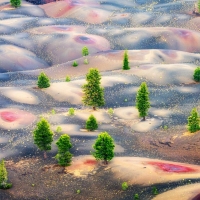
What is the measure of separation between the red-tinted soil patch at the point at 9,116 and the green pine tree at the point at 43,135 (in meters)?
13.1

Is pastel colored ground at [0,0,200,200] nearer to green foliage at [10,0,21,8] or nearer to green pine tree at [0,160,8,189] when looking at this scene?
green pine tree at [0,160,8,189]

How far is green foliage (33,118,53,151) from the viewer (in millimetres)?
48625

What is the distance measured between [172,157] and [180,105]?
20.6 meters

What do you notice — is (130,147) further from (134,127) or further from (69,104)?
(69,104)

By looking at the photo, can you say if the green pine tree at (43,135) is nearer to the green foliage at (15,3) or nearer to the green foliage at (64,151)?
Answer: the green foliage at (64,151)

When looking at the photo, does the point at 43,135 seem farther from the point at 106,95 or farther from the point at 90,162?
the point at 106,95

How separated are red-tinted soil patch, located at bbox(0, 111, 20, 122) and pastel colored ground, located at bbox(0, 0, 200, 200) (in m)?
0.14

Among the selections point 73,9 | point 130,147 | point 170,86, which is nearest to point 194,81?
point 170,86

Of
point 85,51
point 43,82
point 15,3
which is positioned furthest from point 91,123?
point 15,3

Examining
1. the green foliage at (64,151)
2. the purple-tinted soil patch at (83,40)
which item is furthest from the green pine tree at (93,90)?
the purple-tinted soil patch at (83,40)

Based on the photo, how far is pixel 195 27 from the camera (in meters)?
123

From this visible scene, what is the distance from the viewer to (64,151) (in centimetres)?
4794

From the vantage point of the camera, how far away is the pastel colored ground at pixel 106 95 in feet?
148

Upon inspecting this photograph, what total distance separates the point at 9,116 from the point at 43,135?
49.3 ft
